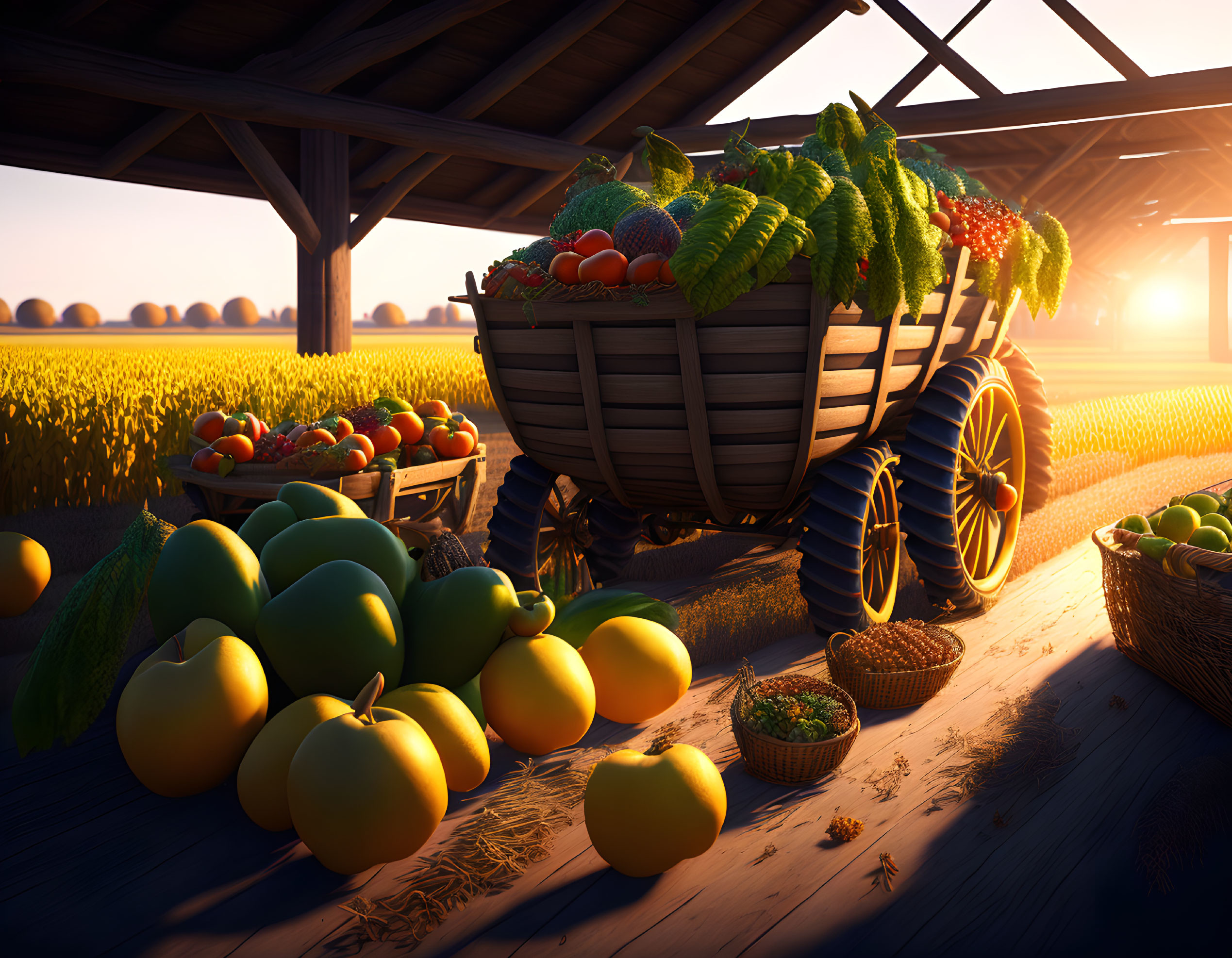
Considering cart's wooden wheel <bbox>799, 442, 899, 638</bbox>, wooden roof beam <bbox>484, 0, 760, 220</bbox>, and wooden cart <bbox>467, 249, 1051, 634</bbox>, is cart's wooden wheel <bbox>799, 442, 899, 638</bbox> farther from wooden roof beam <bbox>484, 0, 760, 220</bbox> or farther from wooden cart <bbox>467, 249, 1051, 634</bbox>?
wooden roof beam <bbox>484, 0, 760, 220</bbox>

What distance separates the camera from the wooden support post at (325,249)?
774 cm

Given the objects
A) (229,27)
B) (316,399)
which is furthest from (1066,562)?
(229,27)

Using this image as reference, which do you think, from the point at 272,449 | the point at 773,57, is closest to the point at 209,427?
the point at 272,449

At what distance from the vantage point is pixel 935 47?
8.30 meters

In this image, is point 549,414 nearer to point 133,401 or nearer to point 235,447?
point 235,447

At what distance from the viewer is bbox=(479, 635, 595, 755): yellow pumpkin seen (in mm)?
1638

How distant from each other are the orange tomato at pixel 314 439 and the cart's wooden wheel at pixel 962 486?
239 cm

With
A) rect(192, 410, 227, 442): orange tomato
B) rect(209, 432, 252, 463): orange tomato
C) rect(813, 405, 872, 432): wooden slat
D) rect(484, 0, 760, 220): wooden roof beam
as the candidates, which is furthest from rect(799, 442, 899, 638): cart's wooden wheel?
rect(484, 0, 760, 220): wooden roof beam

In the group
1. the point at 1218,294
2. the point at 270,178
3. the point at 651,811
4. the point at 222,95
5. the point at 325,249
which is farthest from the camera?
the point at 1218,294

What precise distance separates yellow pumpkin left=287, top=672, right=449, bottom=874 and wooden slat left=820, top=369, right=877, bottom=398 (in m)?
1.59

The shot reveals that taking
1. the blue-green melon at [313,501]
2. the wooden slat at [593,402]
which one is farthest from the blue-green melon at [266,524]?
the wooden slat at [593,402]

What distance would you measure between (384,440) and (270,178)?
415cm

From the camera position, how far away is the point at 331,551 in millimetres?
1628

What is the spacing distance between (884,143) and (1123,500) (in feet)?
10.6
